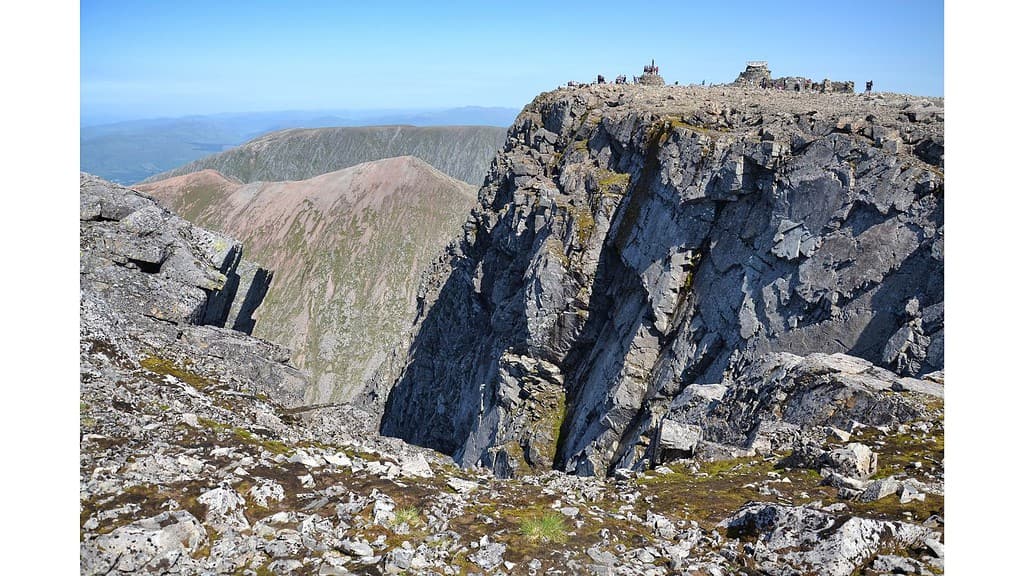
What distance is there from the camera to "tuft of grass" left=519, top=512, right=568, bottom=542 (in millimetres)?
10570

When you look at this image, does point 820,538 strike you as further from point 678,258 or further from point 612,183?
point 612,183

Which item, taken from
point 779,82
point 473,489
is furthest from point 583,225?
point 473,489

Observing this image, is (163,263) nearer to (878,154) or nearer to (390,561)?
(390,561)

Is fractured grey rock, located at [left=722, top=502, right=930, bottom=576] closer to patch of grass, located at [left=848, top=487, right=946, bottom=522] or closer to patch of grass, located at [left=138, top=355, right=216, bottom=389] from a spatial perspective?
patch of grass, located at [left=848, top=487, right=946, bottom=522]

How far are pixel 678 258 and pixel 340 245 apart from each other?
128 meters

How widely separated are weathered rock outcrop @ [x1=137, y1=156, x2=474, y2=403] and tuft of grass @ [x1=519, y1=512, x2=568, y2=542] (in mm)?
111609

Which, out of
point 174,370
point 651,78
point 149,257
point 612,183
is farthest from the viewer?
point 651,78

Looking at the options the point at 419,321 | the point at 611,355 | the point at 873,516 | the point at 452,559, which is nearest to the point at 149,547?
the point at 452,559

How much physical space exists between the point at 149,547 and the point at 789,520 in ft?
34.5

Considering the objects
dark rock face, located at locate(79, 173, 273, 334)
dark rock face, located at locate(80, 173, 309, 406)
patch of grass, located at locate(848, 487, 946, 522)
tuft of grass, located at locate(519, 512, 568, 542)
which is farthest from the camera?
dark rock face, located at locate(79, 173, 273, 334)

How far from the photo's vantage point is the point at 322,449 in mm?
15234

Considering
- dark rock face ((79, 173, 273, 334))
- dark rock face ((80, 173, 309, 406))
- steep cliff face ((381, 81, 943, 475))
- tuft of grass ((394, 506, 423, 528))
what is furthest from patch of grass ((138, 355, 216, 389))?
steep cliff face ((381, 81, 943, 475))

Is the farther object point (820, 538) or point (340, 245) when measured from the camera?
point (340, 245)

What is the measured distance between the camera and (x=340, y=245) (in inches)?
6019
